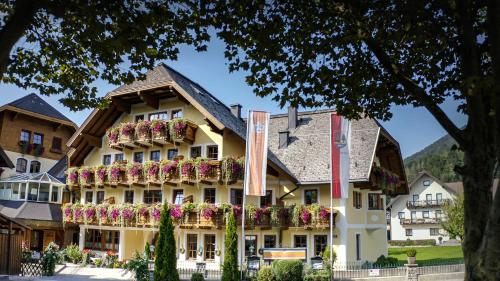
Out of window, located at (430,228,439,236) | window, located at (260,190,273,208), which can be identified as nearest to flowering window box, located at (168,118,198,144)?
window, located at (260,190,273,208)

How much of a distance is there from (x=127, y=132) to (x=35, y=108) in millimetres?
13498

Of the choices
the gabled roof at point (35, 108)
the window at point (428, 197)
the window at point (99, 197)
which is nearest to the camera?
the window at point (99, 197)

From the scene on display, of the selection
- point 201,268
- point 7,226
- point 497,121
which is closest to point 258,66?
point 497,121

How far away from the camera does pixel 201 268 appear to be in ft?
84.9

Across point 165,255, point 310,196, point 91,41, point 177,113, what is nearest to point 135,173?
point 177,113

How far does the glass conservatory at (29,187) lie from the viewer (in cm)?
3603

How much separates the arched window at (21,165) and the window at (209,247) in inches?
727

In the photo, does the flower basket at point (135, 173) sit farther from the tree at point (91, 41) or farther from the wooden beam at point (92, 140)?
the tree at point (91, 41)

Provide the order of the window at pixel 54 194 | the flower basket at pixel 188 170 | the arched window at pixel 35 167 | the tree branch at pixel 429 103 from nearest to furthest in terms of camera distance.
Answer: the tree branch at pixel 429 103, the flower basket at pixel 188 170, the window at pixel 54 194, the arched window at pixel 35 167

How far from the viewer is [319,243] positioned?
95.3ft

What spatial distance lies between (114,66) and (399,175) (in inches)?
1160

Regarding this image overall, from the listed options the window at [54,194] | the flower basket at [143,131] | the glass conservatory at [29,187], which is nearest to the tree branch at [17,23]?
the flower basket at [143,131]

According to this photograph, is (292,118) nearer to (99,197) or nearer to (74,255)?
(99,197)

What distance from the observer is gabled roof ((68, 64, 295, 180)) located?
2881 cm
